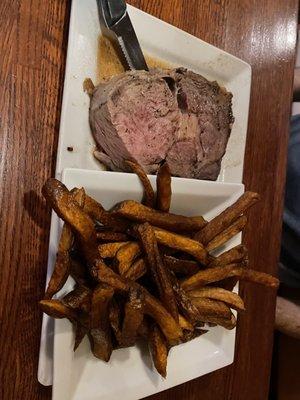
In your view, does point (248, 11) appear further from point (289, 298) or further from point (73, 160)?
point (289, 298)

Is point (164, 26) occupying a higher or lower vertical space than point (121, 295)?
higher

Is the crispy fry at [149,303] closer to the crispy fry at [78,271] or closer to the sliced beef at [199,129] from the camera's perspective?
the crispy fry at [78,271]

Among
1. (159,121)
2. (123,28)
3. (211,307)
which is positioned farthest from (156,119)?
(211,307)

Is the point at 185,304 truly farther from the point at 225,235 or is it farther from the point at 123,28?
the point at 123,28

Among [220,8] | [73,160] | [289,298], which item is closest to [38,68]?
[73,160]

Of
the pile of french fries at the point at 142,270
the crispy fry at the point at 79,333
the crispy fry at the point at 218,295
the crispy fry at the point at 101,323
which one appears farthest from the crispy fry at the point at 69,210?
the crispy fry at the point at 218,295
